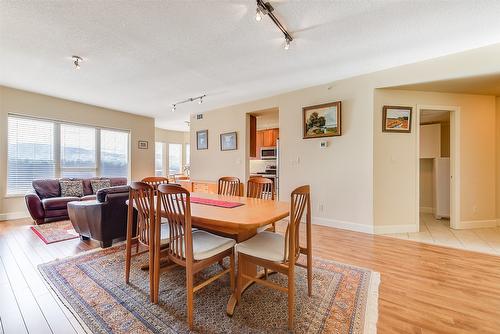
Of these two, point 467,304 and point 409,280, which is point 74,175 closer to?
point 409,280

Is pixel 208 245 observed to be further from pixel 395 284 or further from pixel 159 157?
pixel 159 157

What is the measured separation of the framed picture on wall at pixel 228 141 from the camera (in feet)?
16.7

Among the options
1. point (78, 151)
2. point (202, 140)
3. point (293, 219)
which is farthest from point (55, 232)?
point (293, 219)

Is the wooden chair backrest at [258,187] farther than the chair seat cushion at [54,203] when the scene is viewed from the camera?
No

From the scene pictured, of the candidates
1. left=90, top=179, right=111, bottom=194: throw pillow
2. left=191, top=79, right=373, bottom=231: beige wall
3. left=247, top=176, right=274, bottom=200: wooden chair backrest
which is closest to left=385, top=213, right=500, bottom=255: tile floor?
left=191, top=79, right=373, bottom=231: beige wall

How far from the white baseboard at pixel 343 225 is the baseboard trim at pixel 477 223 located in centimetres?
158

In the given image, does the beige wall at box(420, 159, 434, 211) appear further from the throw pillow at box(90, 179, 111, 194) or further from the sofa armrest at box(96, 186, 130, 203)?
the throw pillow at box(90, 179, 111, 194)

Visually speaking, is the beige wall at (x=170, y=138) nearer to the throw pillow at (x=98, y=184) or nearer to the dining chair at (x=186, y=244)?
the throw pillow at (x=98, y=184)

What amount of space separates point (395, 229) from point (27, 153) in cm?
A: 701

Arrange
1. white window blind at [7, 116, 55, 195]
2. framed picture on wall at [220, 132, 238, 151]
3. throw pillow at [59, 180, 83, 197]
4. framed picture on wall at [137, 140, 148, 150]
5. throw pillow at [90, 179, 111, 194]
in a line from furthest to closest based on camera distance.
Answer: framed picture on wall at [137, 140, 148, 150]
framed picture on wall at [220, 132, 238, 151]
throw pillow at [90, 179, 111, 194]
throw pillow at [59, 180, 83, 197]
white window blind at [7, 116, 55, 195]

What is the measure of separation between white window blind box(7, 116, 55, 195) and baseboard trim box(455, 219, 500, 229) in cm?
797

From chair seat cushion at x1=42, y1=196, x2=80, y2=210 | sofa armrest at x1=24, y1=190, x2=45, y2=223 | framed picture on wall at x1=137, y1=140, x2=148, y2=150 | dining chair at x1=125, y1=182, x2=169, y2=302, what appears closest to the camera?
dining chair at x1=125, y1=182, x2=169, y2=302

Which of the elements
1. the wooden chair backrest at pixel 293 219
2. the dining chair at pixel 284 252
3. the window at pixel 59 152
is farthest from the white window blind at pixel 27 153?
the wooden chair backrest at pixel 293 219

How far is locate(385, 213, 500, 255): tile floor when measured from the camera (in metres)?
2.84
